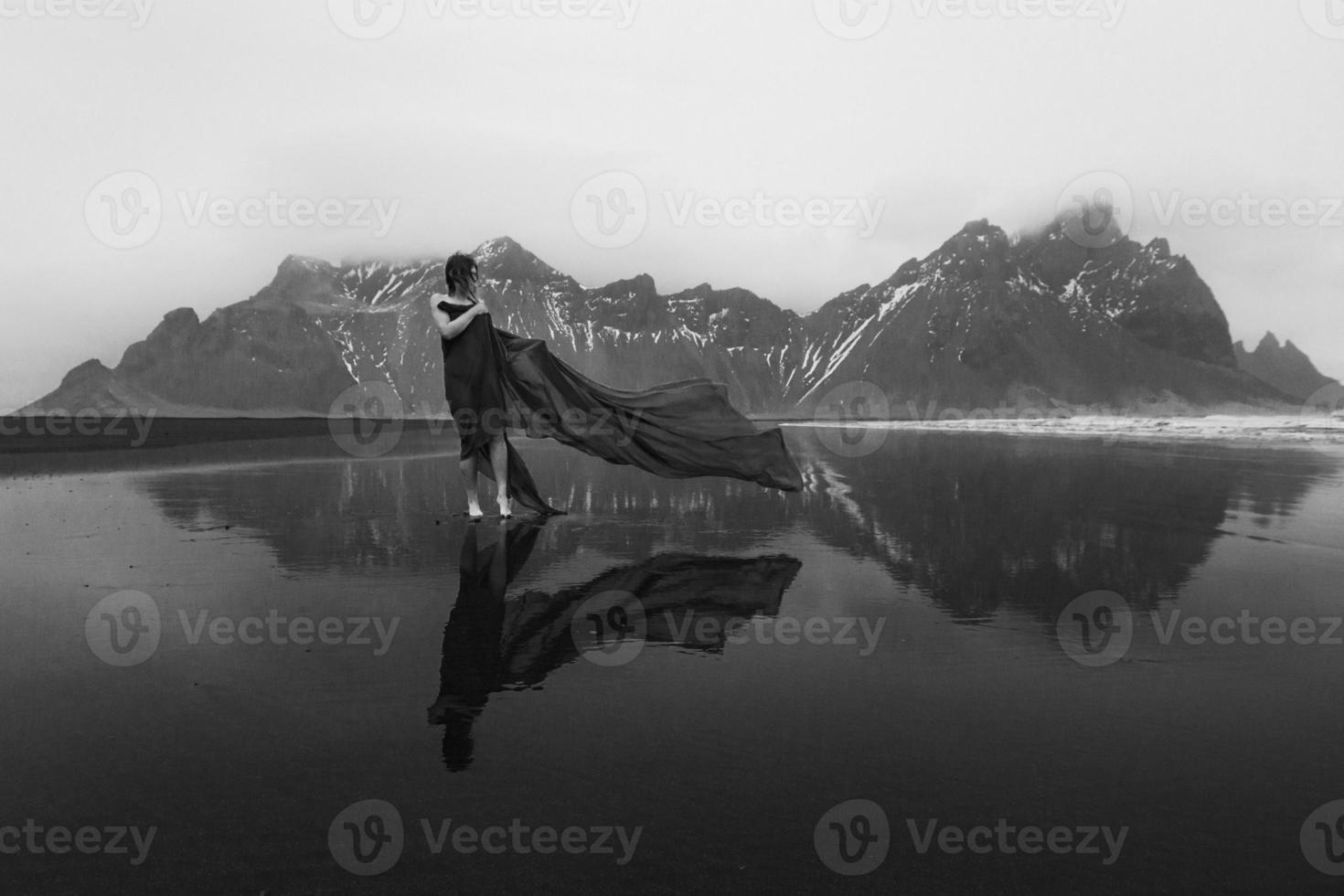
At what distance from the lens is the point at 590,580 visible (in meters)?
6.62

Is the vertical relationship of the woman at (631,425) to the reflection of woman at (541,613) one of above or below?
above

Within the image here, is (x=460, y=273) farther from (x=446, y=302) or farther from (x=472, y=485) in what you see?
(x=472, y=485)

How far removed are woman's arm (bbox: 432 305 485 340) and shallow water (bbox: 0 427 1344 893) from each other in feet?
9.22

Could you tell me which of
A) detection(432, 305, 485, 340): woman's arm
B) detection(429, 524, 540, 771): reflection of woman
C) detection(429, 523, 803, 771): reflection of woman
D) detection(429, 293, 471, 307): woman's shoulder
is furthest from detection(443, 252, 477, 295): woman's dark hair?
detection(429, 524, 540, 771): reflection of woman

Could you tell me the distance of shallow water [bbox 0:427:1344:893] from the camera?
8.52ft

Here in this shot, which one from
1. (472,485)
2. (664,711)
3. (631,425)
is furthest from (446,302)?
(664,711)

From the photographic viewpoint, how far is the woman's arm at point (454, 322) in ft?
33.2

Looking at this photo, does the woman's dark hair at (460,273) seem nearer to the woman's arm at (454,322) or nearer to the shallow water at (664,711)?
the woman's arm at (454,322)

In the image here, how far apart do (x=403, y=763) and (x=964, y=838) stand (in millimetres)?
2054

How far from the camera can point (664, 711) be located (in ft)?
12.2

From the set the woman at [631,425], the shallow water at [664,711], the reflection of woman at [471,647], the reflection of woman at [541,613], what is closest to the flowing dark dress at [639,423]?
the woman at [631,425]

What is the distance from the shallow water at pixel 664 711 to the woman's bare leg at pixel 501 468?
2.04 meters

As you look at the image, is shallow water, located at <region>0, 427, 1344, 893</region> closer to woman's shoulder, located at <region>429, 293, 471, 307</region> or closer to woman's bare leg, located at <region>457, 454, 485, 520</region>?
woman's bare leg, located at <region>457, 454, 485, 520</region>

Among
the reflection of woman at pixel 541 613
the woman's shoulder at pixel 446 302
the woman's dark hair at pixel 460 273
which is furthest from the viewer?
the woman's shoulder at pixel 446 302
